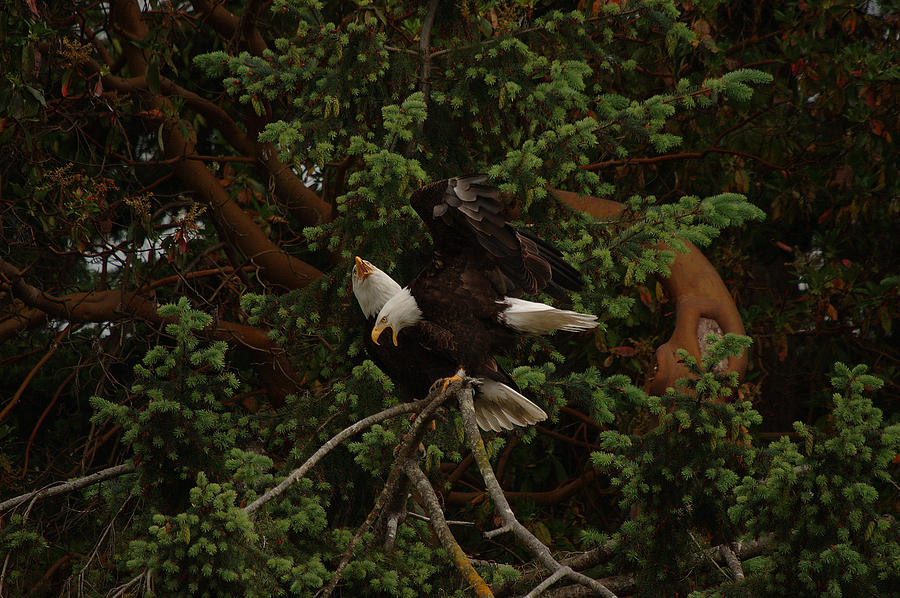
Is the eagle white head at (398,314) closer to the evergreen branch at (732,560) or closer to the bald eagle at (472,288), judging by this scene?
the bald eagle at (472,288)

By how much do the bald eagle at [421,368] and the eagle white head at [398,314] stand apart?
4cm

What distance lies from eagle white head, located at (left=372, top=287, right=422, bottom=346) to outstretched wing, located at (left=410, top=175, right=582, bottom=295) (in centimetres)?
20

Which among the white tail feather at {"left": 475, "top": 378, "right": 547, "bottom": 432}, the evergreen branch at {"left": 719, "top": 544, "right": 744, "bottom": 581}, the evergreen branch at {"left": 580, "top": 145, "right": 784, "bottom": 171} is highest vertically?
the evergreen branch at {"left": 580, "top": 145, "right": 784, "bottom": 171}

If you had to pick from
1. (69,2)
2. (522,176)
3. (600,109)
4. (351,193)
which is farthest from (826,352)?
(69,2)

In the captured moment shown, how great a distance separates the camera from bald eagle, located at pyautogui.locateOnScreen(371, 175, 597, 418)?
3254mm

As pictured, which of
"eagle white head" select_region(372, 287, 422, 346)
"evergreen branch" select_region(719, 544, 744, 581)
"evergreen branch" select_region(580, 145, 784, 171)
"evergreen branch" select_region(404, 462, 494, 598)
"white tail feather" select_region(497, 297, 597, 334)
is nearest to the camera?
"evergreen branch" select_region(404, 462, 494, 598)

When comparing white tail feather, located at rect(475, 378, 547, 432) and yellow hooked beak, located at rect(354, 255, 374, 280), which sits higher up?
yellow hooked beak, located at rect(354, 255, 374, 280)

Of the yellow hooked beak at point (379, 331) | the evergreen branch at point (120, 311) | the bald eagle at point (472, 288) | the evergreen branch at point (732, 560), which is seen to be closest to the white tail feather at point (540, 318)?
the bald eagle at point (472, 288)

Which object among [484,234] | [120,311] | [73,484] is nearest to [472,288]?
[484,234]

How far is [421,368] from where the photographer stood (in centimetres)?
350

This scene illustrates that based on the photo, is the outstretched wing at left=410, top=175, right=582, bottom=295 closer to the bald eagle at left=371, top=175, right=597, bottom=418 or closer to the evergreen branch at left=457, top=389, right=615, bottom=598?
the bald eagle at left=371, top=175, right=597, bottom=418

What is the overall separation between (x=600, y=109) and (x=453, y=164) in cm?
64

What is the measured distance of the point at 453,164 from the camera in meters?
4.38

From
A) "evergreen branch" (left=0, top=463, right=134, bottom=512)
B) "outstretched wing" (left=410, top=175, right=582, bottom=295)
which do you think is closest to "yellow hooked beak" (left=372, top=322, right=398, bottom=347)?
"outstretched wing" (left=410, top=175, right=582, bottom=295)
